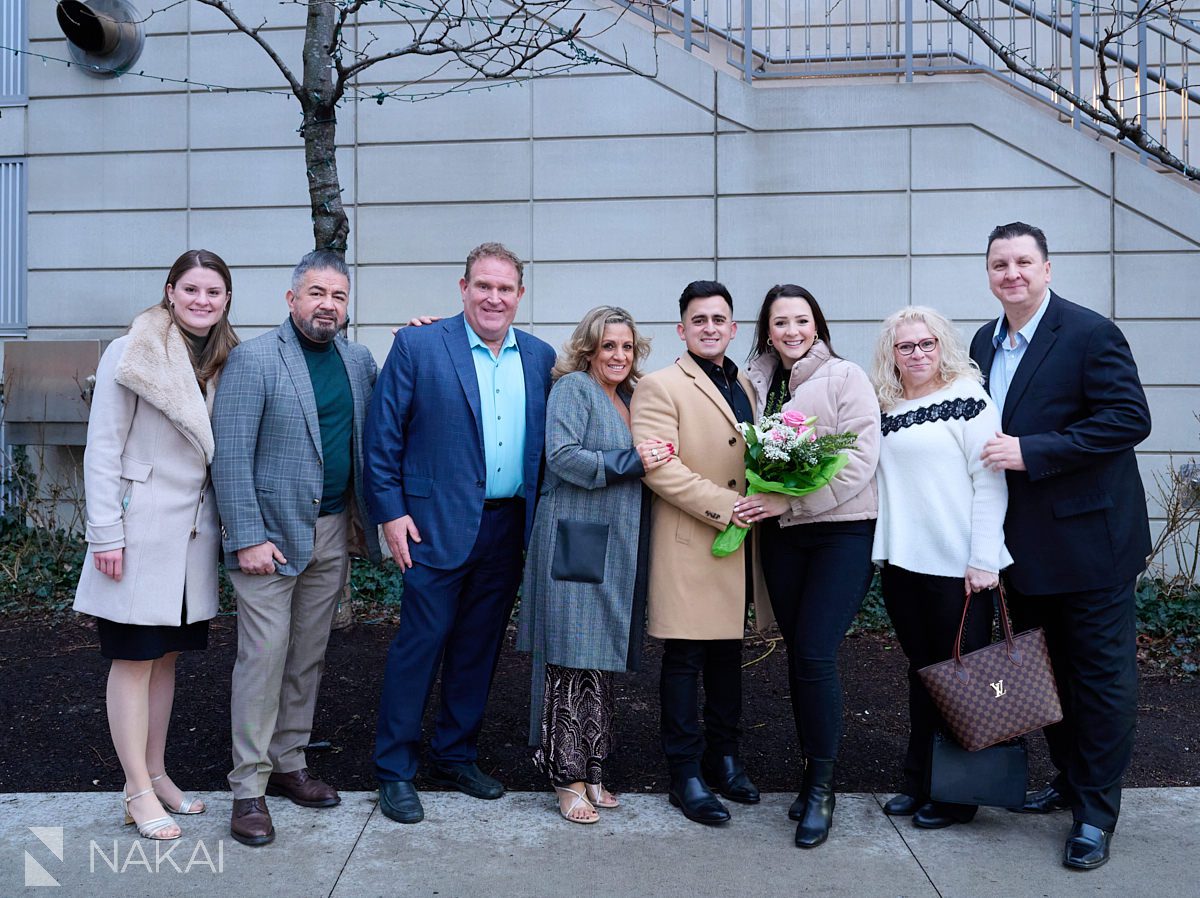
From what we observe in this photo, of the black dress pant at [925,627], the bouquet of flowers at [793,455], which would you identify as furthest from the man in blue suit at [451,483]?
the black dress pant at [925,627]

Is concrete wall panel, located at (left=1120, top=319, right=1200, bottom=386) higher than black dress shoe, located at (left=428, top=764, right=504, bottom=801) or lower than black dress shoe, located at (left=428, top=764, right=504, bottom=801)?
higher

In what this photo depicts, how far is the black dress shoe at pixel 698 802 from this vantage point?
393cm

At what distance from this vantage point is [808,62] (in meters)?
8.56

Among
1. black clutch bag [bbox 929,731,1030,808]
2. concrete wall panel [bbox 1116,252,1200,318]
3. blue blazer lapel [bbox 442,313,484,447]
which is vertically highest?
concrete wall panel [bbox 1116,252,1200,318]

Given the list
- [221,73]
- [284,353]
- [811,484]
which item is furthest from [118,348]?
[221,73]

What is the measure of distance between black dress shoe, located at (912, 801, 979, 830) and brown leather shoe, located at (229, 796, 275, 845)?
2509 millimetres

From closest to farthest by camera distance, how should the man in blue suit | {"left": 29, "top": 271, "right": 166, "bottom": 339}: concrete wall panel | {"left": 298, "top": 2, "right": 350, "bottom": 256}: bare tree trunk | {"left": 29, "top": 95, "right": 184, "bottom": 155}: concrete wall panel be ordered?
the man in blue suit, {"left": 298, "top": 2, "right": 350, "bottom": 256}: bare tree trunk, {"left": 29, "top": 95, "right": 184, "bottom": 155}: concrete wall panel, {"left": 29, "top": 271, "right": 166, "bottom": 339}: concrete wall panel

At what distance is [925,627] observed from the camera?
154 inches

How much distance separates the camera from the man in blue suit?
405 centimetres

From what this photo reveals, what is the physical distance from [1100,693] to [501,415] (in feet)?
8.44

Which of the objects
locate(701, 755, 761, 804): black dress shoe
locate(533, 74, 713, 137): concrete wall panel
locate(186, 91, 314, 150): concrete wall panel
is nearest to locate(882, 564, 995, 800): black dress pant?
locate(701, 755, 761, 804): black dress shoe

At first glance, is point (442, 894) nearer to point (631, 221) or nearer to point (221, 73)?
point (631, 221)

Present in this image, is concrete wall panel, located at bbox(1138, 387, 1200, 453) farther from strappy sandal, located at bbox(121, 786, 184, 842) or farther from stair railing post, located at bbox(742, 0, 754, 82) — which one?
strappy sandal, located at bbox(121, 786, 184, 842)

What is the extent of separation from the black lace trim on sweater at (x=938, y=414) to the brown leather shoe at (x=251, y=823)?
9.28ft
